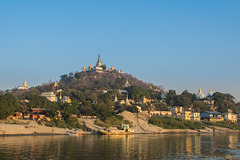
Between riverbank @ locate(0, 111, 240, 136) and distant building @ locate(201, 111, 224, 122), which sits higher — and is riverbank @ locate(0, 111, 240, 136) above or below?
below

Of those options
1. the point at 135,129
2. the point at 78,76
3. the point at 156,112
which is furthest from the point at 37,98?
the point at 78,76

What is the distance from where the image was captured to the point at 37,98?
8581cm

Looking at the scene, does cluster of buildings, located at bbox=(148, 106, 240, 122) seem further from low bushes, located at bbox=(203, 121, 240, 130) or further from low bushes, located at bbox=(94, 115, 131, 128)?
low bushes, located at bbox=(94, 115, 131, 128)

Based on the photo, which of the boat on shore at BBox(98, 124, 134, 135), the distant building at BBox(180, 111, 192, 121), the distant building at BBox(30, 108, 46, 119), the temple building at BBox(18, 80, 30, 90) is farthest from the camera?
the temple building at BBox(18, 80, 30, 90)

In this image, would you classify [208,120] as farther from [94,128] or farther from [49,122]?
[49,122]

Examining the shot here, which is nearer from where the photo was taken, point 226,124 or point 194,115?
point 226,124

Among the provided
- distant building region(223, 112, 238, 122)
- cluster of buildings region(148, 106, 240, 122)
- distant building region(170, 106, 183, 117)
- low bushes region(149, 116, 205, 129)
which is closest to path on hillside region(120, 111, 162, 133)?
low bushes region(149, 116, 205, 129)

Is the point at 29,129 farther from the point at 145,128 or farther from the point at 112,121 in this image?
the point at 145,128

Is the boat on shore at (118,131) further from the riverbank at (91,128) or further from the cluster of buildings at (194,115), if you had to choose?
the cluster of buildings at (194,115)

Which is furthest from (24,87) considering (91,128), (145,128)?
(91,128)

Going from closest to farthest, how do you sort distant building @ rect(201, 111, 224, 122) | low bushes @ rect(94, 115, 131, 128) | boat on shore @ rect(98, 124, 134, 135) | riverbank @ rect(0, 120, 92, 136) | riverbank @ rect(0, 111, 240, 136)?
1. riverbank @ rect(0, 120, 92, 136)
2. riverbank @ rect(0, 111, 240, 136)
3. boat on shore @ rect(98, 124, 134, 135)
4. low bushes @ rect(94, 115, 131, 128)
5. distant building @ rect(201, 111, 224, 122)

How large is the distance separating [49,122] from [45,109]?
6.57 metres

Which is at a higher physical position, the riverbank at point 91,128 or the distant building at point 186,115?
the distant building at point 186,115

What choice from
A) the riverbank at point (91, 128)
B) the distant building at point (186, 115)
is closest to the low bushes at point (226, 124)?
the riverbank at point (91, 128)
